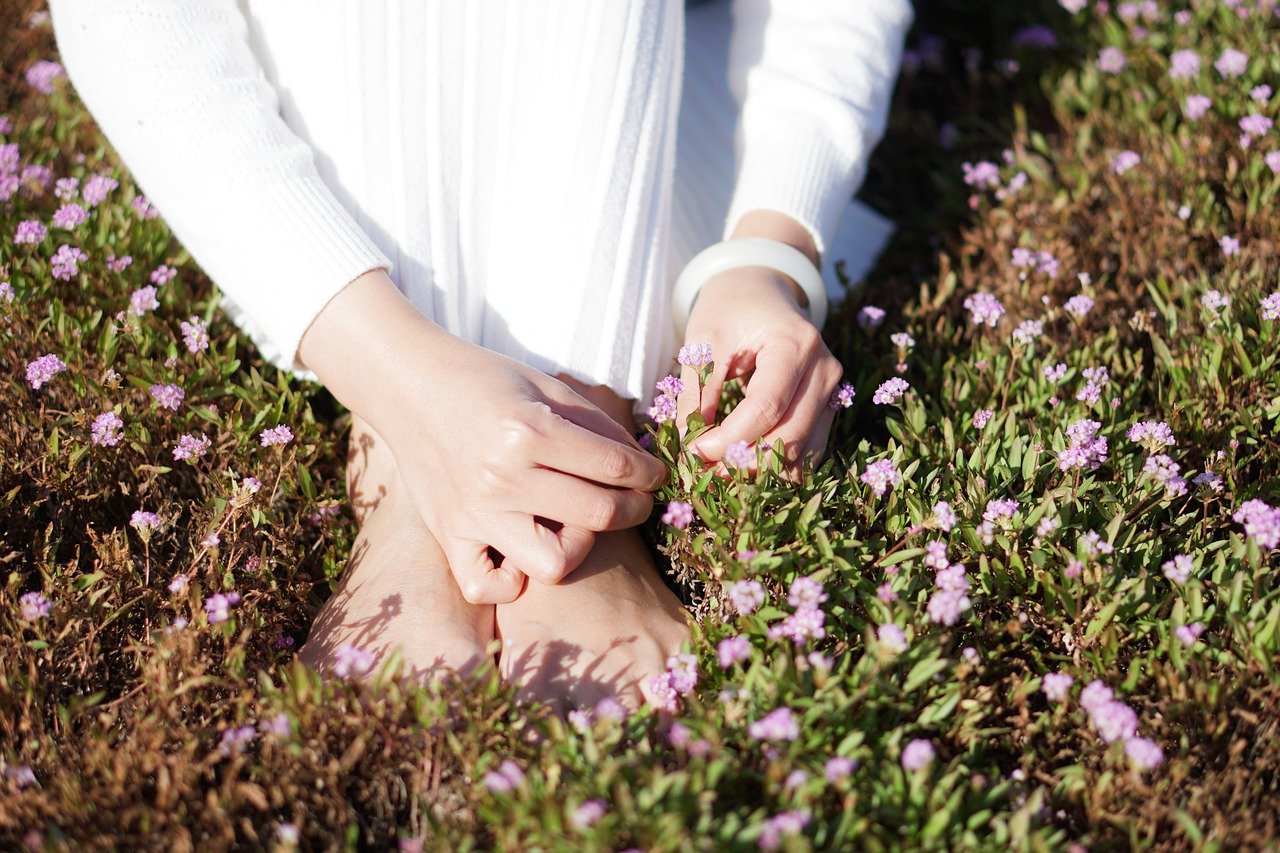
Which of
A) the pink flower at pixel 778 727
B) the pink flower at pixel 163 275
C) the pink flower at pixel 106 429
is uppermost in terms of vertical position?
the pink flower at pixel 163 275

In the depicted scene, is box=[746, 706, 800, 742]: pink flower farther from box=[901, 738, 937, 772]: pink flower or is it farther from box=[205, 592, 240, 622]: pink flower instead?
box=[205, 592, 240, 622]: pink flower

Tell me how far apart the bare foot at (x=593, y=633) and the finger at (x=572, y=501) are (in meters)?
0.11

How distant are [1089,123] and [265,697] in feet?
8.53

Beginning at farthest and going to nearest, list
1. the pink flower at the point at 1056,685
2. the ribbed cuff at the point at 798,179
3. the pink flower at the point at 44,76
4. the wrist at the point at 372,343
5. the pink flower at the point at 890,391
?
the pink flower at the point at 44,76 → the ribbed cuff at the point at 798,179 → the pink flower at the point at 890,391 → the wrist at the point at 372,343 → the pink flower at the point at 1056,685

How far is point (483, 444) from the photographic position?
162cm

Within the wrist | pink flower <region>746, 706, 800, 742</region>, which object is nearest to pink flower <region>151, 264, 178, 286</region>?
the wrist

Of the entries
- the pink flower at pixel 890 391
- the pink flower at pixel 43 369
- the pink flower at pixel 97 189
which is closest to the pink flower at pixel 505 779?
the pink flower at pixel 890 391

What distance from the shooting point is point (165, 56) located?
6.02 feet

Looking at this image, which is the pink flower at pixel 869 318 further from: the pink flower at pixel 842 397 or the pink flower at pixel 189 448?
the pink flower at pixel 189 448

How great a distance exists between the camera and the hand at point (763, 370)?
Result: 69.9 inches

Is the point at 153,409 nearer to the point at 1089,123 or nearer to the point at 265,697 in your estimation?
the point at 265,697

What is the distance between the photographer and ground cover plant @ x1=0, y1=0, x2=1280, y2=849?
4.46 ft

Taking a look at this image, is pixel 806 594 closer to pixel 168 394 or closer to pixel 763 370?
pixel 763 370

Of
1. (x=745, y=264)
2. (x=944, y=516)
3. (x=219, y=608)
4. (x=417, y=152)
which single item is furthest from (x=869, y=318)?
(x=219, y=608)
